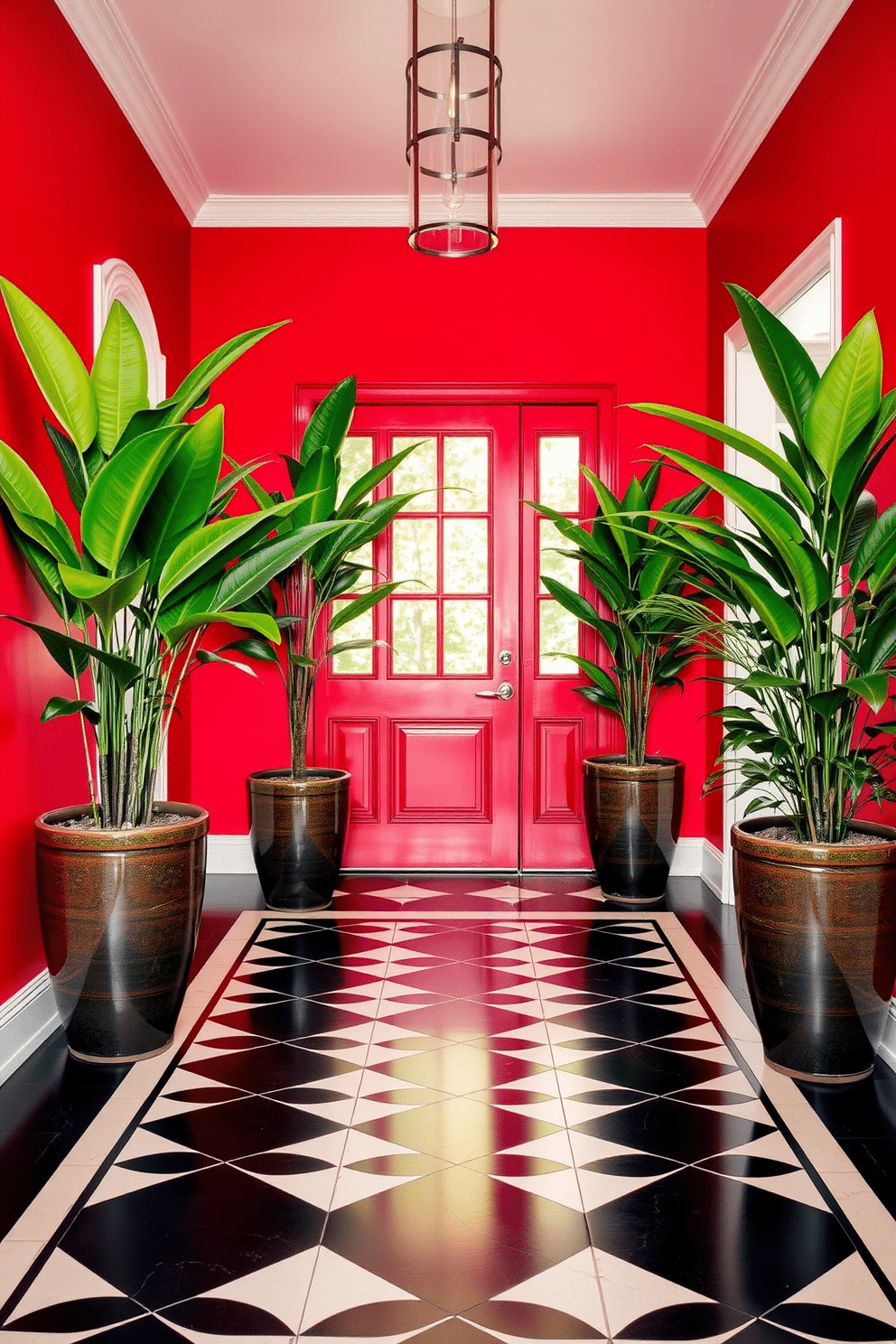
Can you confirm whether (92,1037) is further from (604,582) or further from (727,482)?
(604,582)

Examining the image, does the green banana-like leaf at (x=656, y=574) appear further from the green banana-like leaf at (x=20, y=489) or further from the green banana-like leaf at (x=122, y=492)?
the green banana-like leaf at (x=20, y=489)

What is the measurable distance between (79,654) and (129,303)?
6.02 ft

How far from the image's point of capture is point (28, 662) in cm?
286

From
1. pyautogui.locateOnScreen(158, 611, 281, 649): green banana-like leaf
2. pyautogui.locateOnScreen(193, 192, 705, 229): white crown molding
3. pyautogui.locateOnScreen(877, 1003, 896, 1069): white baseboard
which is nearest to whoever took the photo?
pyautogui.locateOnScreen(158, 611, 281, 649): green banana-like leaf

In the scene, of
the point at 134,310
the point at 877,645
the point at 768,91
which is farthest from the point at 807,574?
the point at 134,310

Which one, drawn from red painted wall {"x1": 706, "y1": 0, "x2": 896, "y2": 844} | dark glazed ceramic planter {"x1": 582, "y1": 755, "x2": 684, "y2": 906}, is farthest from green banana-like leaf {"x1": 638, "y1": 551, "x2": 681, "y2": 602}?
red painted wall {"x1": 706, "y1": 0, "x2": 896, "y2": 844}

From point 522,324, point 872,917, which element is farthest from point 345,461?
point 872,917

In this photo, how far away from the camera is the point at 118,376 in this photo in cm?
255

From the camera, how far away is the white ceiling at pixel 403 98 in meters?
3.35

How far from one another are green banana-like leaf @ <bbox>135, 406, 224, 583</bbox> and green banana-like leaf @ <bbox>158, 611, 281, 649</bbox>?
143 mm

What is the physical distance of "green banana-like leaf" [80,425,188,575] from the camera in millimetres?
2275

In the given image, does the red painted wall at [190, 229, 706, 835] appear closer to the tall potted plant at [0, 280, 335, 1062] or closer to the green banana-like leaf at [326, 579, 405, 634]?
the green banana-like leaf at [326, 579, 405, 634]

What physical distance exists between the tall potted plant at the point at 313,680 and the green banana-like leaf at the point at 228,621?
126cm

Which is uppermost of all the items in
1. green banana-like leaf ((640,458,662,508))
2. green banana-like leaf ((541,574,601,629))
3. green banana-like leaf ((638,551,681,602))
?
green banana-like leaf ((640,458,662,508))
